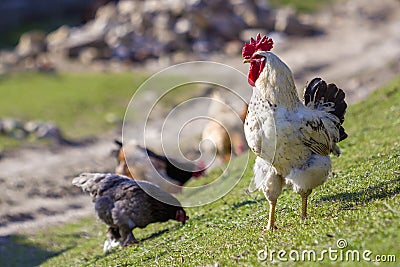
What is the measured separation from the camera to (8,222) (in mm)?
19156

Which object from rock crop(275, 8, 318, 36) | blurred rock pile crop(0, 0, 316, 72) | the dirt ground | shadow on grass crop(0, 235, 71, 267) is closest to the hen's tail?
shadow on grass crop(0, 235, 71, 267)

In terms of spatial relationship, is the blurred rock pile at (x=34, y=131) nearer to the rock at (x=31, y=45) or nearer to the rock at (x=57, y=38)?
the rock at (x=31, y=45)

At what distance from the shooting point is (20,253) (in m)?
16.4

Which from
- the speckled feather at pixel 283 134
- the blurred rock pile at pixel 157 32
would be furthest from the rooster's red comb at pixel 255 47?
the blurred rock pile at pixel 157 32

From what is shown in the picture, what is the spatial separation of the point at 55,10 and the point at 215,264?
43.8 m

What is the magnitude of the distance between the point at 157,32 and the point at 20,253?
90.8ft

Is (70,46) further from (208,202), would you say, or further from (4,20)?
(208,202)

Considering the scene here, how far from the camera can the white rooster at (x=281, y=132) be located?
10266mm

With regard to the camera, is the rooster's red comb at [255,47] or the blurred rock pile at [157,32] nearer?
the rooster's red comb at [255,47]

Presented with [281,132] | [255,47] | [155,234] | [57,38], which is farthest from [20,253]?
[57,38]

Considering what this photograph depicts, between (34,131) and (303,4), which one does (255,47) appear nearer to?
(34,131)

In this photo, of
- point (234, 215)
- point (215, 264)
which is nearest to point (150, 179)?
point (234, 215)

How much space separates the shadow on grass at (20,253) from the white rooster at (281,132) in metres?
7.33

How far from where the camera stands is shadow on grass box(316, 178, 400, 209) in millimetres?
10398
